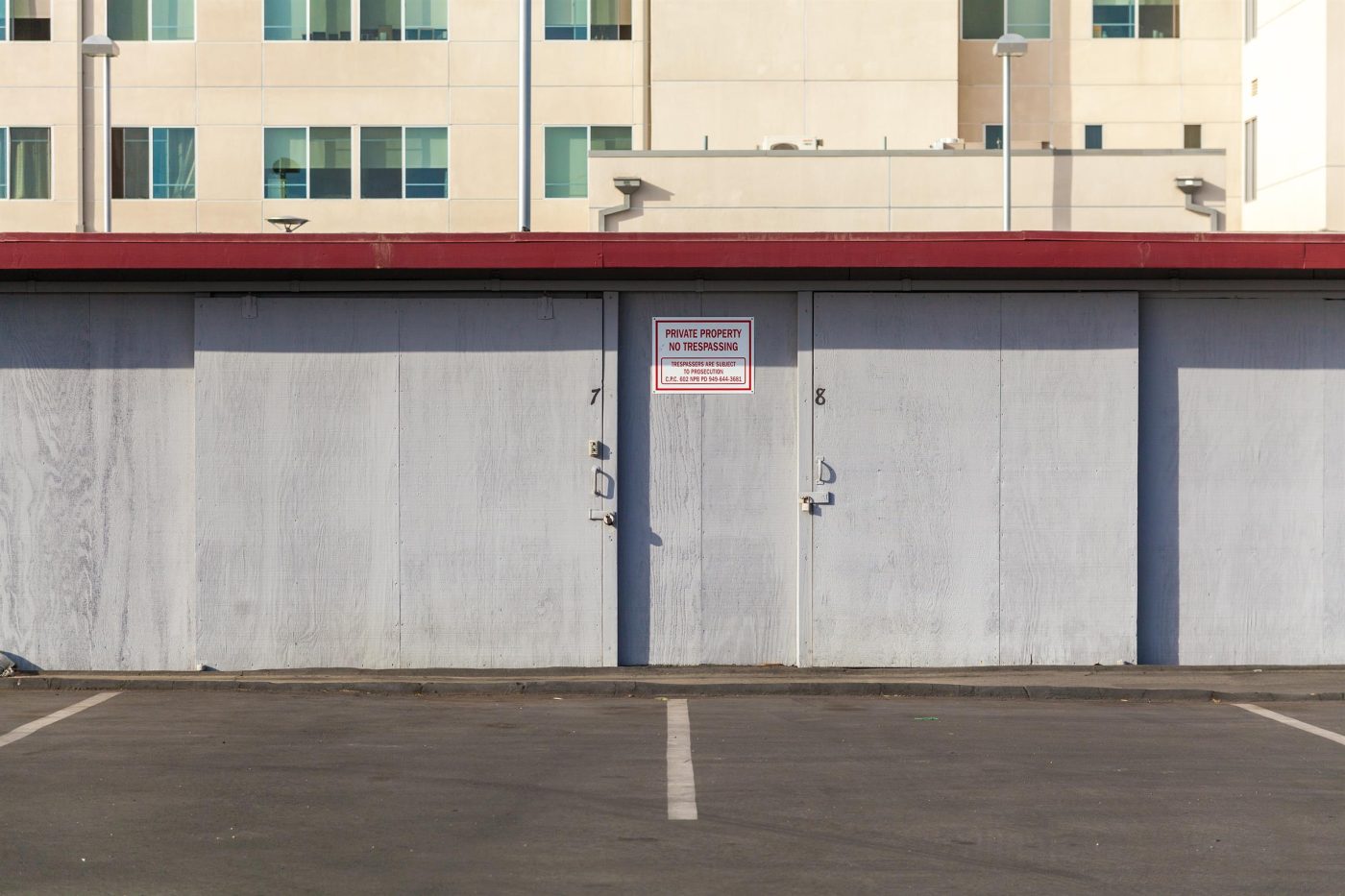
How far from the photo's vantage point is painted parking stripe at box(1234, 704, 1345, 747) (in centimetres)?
1045

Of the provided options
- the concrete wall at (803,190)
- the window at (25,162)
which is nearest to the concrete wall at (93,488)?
the concrete wall at (803,190)

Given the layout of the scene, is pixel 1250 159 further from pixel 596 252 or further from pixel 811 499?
pixel 596 252

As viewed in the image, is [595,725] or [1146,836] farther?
[595,725]

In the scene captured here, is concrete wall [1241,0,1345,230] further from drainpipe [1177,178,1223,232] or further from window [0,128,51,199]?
window [0,128,51,199]

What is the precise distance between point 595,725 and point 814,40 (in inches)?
921

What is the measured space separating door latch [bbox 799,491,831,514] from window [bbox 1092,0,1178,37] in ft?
79.2

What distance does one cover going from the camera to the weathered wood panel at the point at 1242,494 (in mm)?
13320

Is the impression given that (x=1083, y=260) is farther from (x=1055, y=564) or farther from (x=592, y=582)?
(x=592, y=582)

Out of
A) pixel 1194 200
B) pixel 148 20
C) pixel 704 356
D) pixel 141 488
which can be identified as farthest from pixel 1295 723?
pixel 148 20

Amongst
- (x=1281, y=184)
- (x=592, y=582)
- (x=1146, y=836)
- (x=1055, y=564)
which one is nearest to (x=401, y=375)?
(x=592, y=582)

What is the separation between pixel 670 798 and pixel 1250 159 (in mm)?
28673

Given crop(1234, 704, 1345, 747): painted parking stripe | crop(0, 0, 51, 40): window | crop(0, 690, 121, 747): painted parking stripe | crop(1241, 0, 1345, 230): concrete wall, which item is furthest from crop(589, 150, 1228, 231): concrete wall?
crop(0, 690, 121, 747): painted parking stripe

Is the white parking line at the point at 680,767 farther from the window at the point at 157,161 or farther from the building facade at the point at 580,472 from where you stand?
the window at the point at 157,161

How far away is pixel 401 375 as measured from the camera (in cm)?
1316
